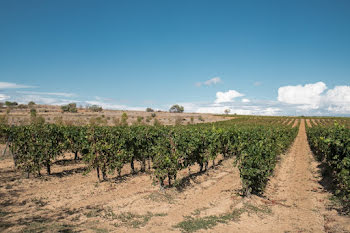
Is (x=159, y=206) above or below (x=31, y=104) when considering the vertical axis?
below

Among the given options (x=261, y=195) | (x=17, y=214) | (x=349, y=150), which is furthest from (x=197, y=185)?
(x=17, y=214)

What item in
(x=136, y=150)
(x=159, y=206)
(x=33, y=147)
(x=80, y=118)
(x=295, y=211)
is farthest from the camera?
(x=80, y=118)

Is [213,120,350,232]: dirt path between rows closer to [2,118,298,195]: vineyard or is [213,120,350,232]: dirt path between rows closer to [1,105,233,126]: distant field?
[2,118,298,195]: vineyard

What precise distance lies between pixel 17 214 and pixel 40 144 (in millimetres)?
A: 5609

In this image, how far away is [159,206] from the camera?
9.03m

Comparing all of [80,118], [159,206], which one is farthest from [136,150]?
[80,118]

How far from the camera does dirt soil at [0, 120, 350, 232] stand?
23.7 feet

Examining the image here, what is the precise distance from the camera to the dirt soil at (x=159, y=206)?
23.7ft

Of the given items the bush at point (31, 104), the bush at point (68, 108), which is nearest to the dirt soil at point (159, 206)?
the bush at point (68, 108)

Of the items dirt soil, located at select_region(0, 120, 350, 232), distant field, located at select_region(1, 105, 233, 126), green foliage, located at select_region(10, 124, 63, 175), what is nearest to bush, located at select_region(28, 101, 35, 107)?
distant field, located at select_region(1, 105, 233, 126)

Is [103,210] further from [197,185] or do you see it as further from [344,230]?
[344,230]

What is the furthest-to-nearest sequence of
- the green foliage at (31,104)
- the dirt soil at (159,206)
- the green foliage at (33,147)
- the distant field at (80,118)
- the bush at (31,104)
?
the bush at (31,104), the green foliage at (31,104), the distant field at (80,118), the green foliage at (33,147), the dirt soil at (159,206)

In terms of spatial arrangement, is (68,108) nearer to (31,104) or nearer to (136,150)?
(31,104)

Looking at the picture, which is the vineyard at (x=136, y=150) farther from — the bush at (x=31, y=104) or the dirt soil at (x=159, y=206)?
the bush at (x=31, y=104)
